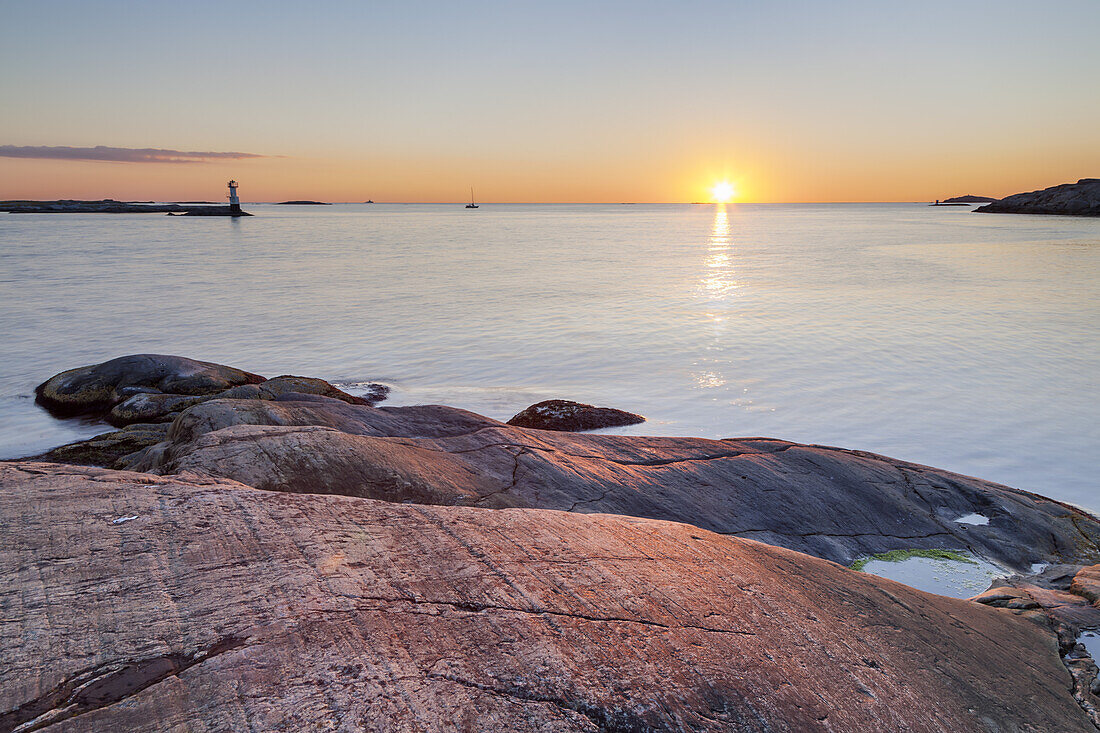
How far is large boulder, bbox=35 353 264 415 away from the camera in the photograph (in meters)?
11.6

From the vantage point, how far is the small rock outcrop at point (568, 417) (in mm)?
10484

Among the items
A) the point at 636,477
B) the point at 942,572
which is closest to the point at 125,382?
the point at 636,477

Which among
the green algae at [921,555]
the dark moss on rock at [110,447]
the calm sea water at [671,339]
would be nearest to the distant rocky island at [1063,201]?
the calm sea water at [671,339]

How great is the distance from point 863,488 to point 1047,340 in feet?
52.3

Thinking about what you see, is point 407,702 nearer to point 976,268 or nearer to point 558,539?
point 558,539

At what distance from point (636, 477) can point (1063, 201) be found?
131704mm

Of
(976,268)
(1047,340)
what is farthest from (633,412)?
(976,268)

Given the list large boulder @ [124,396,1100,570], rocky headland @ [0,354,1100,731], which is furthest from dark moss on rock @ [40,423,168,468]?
rocky headland @ [0,354,1100,731]

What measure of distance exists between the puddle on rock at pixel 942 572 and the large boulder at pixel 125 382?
11048mm

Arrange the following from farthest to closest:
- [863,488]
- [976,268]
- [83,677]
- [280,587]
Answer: [976,268] < [863,488] < [280,587] < [83,677]

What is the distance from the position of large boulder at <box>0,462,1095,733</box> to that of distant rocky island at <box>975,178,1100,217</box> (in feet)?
404

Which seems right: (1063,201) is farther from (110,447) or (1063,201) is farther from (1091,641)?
(110,447)

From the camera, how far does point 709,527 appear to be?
594 cm

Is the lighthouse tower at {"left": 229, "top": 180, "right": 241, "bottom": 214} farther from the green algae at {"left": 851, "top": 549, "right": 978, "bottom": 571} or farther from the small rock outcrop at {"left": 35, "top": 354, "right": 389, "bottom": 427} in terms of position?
the green algae at {"left": 851, "top": 549, "right": 978, "bottom": 571}
